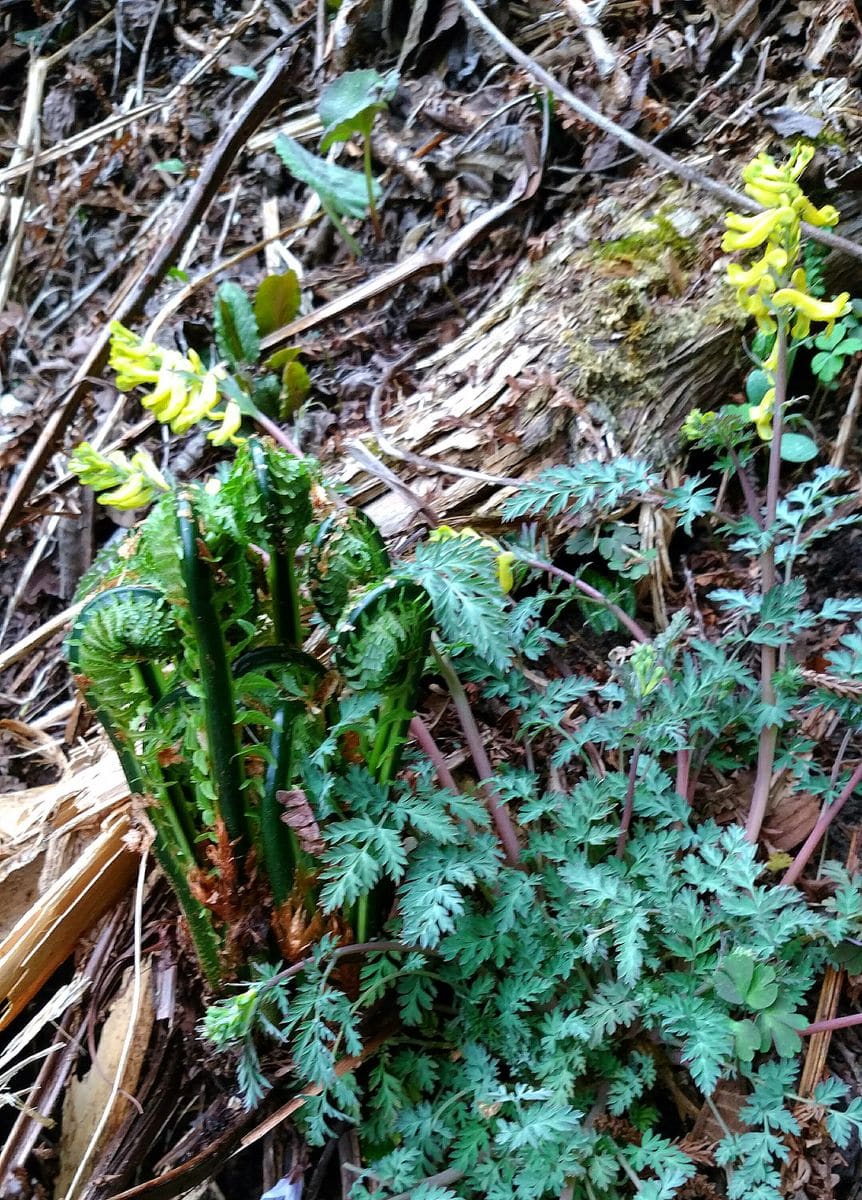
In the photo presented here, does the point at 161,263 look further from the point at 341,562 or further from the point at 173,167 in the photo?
the point at 341,562

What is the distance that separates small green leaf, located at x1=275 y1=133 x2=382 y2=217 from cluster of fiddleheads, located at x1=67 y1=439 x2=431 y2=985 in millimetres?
1383

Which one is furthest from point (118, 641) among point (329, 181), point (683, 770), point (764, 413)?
point (329, 181)

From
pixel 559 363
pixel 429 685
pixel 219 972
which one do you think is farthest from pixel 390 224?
pixel 219 972

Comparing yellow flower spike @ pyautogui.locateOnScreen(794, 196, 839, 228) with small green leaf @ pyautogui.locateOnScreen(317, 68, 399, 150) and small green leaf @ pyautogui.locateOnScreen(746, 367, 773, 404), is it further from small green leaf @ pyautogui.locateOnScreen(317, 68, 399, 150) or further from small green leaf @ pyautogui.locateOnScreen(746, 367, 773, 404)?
small green leaf @ pyautogui.locateOnScreen(317, 68, 399, 150)

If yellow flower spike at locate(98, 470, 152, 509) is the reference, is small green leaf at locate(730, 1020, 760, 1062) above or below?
below

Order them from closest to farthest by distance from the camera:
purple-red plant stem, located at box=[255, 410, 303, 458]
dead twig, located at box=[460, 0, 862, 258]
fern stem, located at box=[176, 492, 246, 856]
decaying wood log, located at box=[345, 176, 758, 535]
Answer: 1. fern stem, located at box=[176, 492, 246, 856]
2. dead twig, located at box=[460, 0, 862, 258]
3. purple-red plant stem, located at box=[255, 410, 303, 458]
4. decaying wood log, located at box=[345, 176, 758, 535]

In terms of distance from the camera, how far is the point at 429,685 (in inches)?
64.7

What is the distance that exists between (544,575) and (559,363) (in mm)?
497

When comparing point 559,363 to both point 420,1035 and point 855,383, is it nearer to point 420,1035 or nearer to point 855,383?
point 855,383

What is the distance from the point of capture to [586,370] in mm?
1878

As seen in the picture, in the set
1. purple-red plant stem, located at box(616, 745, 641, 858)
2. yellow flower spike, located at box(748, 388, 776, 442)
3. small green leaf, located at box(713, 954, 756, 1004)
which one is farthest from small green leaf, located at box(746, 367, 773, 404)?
small green leaf, located at box(713, 954, 756, 1004)

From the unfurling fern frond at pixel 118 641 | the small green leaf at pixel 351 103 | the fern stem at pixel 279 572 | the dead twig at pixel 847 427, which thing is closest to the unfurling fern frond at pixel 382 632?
the fern stem at pixel 279 572

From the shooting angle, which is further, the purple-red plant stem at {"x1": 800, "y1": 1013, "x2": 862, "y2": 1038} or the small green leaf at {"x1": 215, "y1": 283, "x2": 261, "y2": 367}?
the small green leaf at {"x1": 215, "y1": 283, "x2": 261, "y2": 367}

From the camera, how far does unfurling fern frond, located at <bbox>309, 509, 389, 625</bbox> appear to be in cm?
122
